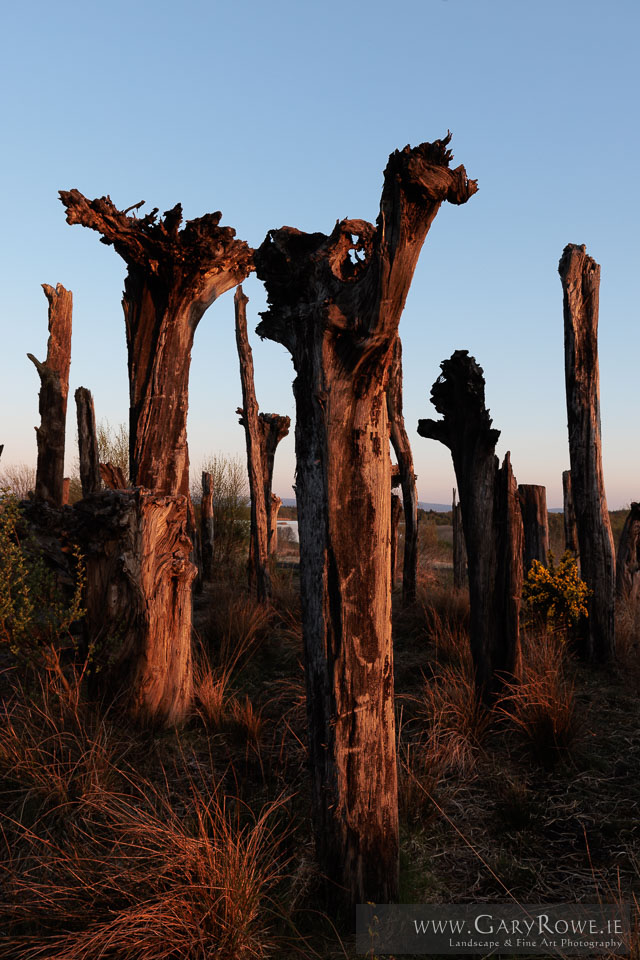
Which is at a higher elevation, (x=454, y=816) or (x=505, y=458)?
(x=505, y=458)

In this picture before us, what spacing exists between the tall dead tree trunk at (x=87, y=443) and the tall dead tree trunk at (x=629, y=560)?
811 cm

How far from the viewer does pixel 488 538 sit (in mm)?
5828

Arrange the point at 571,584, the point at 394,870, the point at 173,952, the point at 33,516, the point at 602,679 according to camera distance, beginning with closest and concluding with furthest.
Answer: the point at 173,952
the point at 394,870
the point at 33,516
the point at 602,679
the point at 571,584

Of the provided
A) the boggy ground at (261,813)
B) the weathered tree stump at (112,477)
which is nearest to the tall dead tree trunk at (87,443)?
the weathered tree stump at (112,477)

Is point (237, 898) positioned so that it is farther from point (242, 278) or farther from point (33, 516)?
point (242, 278)

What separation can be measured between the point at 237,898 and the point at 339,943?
0.54 meters

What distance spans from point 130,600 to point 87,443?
4.99 metres

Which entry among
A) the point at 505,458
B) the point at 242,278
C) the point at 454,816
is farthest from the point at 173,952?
the point at 242,278

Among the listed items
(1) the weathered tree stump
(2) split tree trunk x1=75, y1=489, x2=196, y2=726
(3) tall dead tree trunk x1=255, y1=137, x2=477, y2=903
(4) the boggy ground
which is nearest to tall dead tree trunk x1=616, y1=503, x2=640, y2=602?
(4) the boggy ground

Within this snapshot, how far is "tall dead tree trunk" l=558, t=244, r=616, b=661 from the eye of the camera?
7.85m

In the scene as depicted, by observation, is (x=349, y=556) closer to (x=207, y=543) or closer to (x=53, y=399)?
(x=53, y=399)

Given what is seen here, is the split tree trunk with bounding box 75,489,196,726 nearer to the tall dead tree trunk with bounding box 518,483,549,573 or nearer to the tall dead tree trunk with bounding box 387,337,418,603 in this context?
the tall dead tree trunk with bounding box 387,337,418,603

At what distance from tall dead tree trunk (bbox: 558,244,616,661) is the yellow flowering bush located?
0.63ft

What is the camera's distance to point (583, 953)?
288 cm
